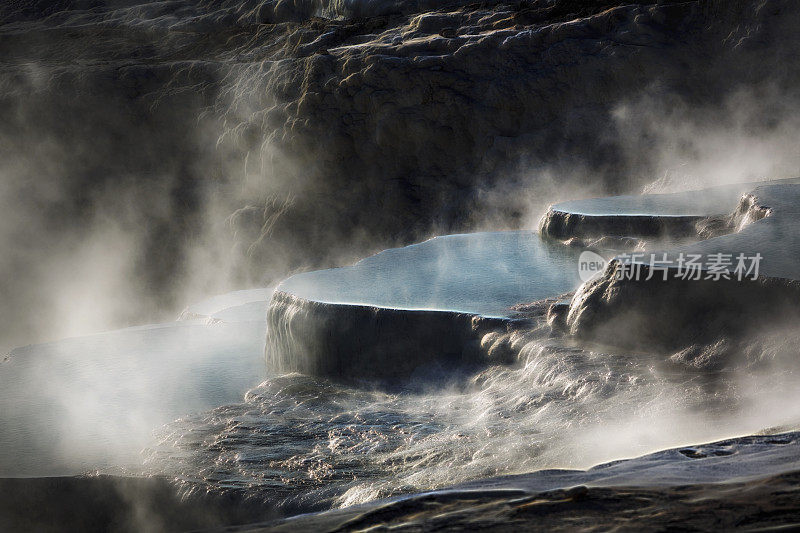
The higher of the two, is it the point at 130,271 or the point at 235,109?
the point at 235,109

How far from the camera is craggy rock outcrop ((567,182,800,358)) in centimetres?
399

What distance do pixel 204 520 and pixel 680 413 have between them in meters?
2.41

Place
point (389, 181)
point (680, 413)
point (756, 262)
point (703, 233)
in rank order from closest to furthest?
1. point (680, 413)
2. point (756, 262)
3. point (703, 233)
4. point (389, 181)

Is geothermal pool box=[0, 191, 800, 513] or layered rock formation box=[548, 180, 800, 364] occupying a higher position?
layered rock formation box=[548, 180, 800, 364]

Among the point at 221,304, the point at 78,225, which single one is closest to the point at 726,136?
the point at 221,304

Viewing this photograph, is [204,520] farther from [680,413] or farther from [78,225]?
[78,225]

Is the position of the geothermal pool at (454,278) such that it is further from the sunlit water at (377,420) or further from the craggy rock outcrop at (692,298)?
the craggy rock outcrop at (692,298)

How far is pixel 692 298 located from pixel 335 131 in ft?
25.9

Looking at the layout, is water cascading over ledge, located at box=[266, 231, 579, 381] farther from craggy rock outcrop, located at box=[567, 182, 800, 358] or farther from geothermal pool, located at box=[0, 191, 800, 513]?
craggy rock outcrop, located at box=[567, 182, 800, 358]

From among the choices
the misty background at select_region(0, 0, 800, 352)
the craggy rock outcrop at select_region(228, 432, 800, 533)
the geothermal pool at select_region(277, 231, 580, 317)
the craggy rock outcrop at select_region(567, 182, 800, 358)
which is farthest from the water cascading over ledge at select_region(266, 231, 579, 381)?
the misty background at select_region(0, 0, 800, 352)

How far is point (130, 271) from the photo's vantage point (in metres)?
13.4

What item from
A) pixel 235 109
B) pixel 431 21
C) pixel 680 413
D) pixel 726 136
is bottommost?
pixel 680 413

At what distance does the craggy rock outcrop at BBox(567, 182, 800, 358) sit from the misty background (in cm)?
490

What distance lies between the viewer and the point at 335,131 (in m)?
11.5
